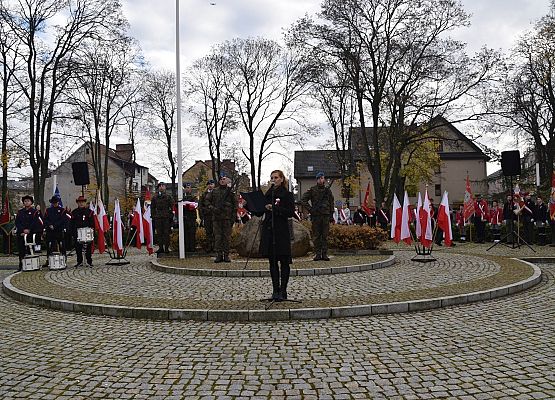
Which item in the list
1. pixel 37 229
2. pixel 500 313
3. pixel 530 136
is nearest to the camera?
pixel 500 313

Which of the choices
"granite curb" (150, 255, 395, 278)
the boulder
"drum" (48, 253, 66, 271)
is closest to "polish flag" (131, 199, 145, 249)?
"drum" (48, 253, 66, 271)

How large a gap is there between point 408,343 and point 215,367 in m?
2.31

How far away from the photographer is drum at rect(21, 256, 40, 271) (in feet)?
47.7

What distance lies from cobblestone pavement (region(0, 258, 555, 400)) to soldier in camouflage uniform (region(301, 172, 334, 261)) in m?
6.33

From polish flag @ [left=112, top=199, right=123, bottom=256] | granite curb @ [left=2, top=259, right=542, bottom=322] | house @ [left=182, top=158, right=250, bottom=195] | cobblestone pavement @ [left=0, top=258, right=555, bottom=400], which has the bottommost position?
cobblestone pavement @ [left=0, top=258, right=555, bottom=400]

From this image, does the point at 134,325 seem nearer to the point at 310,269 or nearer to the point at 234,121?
the point at 310,269

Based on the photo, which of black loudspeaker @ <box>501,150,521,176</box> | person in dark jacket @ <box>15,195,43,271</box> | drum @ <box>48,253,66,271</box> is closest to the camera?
drum @ <box>48,253,66,271</box>

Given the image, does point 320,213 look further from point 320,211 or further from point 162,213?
point 162,213

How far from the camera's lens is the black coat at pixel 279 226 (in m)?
8.74

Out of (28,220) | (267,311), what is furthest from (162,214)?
(267,311)

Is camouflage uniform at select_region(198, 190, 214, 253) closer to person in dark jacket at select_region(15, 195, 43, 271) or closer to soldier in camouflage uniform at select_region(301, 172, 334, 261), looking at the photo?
soldier in camouflage uniform at select_region(301, 172, 334, 261)

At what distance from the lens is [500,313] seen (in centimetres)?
802

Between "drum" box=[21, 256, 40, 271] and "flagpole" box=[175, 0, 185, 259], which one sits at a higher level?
"flagpole" box=[175, 0, 185, 259]

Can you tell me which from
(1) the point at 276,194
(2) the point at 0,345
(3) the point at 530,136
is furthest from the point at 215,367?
(3) the point at 530,136
